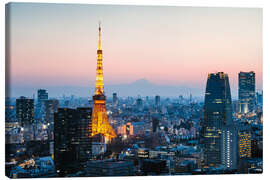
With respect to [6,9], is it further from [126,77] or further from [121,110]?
[121,110]

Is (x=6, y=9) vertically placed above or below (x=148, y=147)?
above

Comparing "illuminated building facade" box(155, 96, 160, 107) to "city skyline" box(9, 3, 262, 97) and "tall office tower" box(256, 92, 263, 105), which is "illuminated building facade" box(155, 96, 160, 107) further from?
"tall office tower" box(256, 92, 263, 105)

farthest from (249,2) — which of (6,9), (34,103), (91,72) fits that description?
(34,103)

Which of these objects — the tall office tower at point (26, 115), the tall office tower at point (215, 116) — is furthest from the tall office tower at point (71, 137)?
the tall office tower at point (215, 116)

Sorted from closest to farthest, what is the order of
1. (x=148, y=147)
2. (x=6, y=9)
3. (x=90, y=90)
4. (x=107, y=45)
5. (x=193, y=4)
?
(x=6, y=9) < (x=193, y=4) < (x=107, y=45) < (x=90, y=90) < (x=148, y=147)

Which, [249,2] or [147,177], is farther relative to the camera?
[249,2]

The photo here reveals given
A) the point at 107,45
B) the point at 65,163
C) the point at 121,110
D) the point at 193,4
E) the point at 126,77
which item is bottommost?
the point at 65,163
